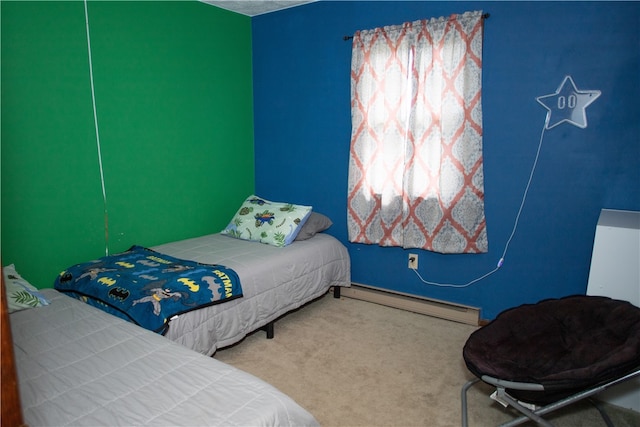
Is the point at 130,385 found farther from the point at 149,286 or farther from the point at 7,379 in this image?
the point at 149,286

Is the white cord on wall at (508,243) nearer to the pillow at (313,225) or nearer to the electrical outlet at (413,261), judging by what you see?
the electrical outlet at (413,261)

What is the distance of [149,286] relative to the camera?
2102 mm

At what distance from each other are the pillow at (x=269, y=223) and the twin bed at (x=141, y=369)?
1.86ft

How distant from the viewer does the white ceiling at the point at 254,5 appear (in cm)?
332

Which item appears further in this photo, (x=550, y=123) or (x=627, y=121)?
(x=550, y=123)

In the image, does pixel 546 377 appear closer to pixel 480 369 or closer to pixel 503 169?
pixel 480 369

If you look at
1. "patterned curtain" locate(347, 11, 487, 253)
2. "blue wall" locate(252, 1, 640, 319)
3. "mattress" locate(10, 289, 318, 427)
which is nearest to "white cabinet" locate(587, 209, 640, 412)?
"blue wall" locate(252, 1, 640, 319)

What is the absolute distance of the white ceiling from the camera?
3.32 metres

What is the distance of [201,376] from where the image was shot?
4.50ft

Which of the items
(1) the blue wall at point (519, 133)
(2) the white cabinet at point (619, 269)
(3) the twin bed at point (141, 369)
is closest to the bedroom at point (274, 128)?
(1) the blue wall at point (519, 133)

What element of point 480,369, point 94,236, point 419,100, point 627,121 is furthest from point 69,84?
point 627,121

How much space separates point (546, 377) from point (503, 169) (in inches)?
63.8

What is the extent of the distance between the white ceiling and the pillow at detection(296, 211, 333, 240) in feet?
6.09

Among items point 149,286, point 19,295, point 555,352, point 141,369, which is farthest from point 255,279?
point 555,352
